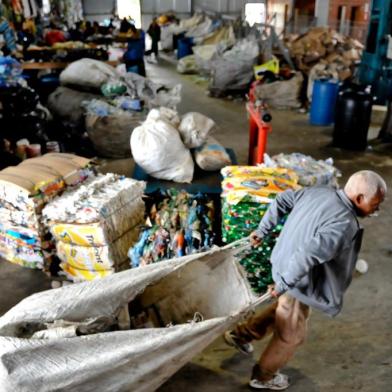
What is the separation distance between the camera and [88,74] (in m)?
6.09

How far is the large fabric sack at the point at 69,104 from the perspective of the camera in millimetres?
5828

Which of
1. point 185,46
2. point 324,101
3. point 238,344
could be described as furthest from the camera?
point 185,46

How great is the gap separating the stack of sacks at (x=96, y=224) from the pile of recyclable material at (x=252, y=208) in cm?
74

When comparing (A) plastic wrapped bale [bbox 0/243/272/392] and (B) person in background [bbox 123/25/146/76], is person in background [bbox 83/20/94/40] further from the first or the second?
(A) plastic wrapped bale [bbox 0/243/272/392]

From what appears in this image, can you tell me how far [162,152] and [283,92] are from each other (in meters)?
4.77

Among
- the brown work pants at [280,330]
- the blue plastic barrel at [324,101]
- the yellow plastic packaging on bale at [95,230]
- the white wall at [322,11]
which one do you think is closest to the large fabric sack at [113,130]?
the yellow plastic packaging on bale at [95,230]

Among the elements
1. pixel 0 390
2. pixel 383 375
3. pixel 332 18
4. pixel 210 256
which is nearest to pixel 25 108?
pixel 210 256

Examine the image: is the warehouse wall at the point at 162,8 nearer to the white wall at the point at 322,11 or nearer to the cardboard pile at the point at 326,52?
the white wall at the point at 322,11

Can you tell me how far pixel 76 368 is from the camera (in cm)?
177

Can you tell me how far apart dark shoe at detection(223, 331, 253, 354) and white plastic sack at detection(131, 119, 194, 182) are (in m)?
1.77

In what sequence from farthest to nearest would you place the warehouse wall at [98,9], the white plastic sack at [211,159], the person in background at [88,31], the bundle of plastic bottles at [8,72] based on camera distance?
the warehouse wall at [98,9] → the person in background at [88,31] → the bundle of plastic bottles at [8,72] → the white plastic sack at [211,159]

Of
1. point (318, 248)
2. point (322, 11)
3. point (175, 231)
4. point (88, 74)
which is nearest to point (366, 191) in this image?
point (318, 248)

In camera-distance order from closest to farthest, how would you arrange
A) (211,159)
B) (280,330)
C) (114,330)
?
(114,330)
(280,330)
(211,159)

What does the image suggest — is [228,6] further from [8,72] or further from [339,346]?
[339,346]
